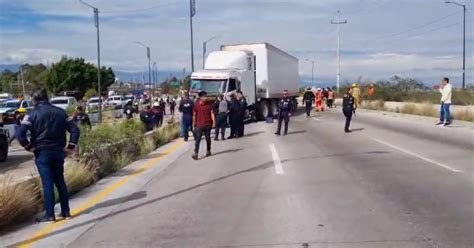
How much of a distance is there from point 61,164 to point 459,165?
844 centimetres

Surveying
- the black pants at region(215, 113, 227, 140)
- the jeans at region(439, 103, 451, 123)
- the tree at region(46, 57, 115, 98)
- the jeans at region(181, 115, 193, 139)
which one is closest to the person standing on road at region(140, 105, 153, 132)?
the jeans at region(181, 115, 193, 139)

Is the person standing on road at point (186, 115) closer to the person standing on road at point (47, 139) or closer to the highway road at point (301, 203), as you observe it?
the highway road at point (301, 203)

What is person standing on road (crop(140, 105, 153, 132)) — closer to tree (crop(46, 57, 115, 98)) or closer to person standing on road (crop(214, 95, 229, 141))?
person standing on road (crop(214, 95, 229, 141))

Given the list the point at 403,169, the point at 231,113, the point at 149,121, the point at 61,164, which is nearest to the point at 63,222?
the point at 61,164

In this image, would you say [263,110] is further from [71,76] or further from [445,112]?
[71,76]

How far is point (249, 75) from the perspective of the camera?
3212 cm

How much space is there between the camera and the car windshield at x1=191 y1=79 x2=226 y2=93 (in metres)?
29.5

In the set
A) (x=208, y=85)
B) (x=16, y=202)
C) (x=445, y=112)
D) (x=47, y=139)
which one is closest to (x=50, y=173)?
(x=47, y=139)

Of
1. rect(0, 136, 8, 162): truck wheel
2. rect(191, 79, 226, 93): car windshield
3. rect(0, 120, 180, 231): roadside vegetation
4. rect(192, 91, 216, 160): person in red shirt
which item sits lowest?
rect(0, 136, 8, 162): truck wheel

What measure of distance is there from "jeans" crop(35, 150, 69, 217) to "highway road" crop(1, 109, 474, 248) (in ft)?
1.26

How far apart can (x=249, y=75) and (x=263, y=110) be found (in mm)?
3131

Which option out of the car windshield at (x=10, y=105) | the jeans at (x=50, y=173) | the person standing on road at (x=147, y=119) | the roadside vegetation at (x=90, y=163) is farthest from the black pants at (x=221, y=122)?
the car windshield at (x=10, y=105)

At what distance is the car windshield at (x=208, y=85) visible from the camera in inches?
1160

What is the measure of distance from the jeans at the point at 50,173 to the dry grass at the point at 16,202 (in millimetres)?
392
